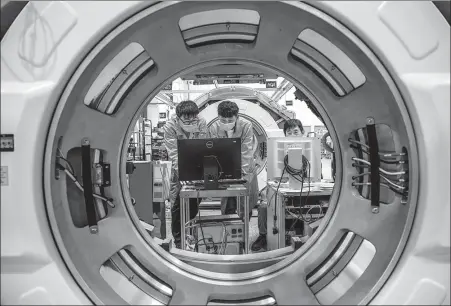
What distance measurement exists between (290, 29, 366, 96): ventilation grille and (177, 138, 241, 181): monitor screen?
2.09 metres

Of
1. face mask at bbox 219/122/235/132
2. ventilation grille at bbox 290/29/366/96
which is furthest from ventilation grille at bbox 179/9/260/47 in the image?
face mask at bbox 219/122/235/132

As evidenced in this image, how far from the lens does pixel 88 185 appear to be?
5.20 ft

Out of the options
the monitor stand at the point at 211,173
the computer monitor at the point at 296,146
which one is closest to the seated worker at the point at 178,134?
the monitor stand at the point at 211,173

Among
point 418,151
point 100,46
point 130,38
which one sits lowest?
point 418,151

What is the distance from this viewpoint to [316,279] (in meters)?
1.84

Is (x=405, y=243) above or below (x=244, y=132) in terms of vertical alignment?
below

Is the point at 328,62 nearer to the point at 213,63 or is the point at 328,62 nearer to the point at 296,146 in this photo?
the point at 213,63

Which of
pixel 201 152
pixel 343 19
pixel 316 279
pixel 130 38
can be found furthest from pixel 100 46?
pixel 201 152

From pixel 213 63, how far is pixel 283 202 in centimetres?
228

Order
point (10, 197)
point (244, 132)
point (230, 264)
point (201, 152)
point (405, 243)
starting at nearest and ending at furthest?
point (10, 197), point (405, 243), point (230, 264), point (201, 152), point (244, 132)

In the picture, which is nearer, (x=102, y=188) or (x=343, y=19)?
(x=343, y=19)

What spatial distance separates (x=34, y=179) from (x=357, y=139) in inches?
55.1

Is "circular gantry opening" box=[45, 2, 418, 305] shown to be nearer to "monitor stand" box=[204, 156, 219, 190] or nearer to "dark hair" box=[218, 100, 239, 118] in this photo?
"monitor stand" box=[204, 156, 219, 190]

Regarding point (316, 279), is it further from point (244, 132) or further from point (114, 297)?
point (244, 132)
